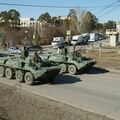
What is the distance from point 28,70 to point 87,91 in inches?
153

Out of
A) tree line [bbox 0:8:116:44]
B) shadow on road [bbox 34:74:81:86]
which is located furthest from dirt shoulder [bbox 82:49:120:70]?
tree line [bbox 0:8:116:44]

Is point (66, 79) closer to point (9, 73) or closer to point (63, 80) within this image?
point (63, 80)

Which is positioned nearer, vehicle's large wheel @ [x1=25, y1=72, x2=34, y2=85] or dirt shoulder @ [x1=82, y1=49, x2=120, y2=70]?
vehicle's large wheel @ [x1=25, y1=72, x2=34, y2=85]

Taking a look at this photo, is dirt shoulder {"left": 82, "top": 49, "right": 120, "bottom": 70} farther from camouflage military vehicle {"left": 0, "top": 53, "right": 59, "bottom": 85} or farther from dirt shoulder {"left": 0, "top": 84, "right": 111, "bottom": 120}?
dirt shoulder {"left": 0, "top": 84, "right": 111, "bottom": 120}

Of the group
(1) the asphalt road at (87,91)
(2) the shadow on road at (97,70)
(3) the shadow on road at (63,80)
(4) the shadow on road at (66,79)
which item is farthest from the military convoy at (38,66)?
(2) the shadow on road at (97,70)

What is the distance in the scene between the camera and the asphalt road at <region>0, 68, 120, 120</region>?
14.3m

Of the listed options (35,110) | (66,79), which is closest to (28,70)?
(66,79)

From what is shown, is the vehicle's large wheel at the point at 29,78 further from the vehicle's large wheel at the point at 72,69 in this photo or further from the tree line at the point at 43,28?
the tree line at the point at 43,28

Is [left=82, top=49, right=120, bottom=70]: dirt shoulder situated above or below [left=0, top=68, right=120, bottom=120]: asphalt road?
above

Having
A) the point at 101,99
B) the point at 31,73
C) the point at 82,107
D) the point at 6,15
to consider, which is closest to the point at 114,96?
the point at 101,99

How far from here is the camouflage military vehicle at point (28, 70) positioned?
64.1 ft

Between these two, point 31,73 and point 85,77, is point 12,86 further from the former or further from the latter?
point 85,77

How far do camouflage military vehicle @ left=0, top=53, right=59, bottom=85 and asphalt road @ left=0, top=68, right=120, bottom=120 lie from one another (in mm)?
420

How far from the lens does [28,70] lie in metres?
20.0
